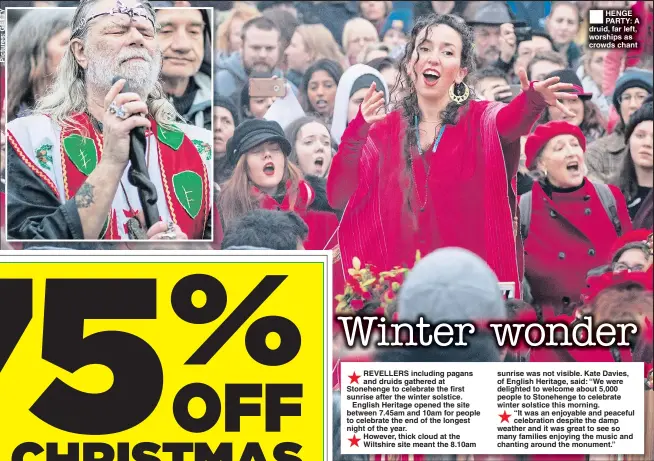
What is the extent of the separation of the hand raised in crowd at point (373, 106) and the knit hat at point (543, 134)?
2.04 feet

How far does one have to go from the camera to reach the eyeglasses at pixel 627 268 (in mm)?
4383

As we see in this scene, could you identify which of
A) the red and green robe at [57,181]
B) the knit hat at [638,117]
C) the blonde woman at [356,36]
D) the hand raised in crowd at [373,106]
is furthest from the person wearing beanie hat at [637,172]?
the red and green robe at [57,181]

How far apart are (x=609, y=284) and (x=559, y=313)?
0.24 metres

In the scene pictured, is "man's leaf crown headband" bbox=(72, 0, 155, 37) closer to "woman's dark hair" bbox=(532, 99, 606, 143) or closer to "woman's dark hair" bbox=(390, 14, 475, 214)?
"woman's dark hair" bbox=(390, 14, 475, 214)

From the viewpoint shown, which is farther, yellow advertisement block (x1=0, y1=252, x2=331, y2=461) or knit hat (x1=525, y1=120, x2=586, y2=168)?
knit hat (x1=525, y1=120, x2=586, y2=168)

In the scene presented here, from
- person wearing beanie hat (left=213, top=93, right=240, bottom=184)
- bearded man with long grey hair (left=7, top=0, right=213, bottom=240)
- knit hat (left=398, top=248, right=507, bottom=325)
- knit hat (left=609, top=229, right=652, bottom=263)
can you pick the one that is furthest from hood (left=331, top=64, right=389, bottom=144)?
knit hat (left=609, top=229, right=652, bottom=263)

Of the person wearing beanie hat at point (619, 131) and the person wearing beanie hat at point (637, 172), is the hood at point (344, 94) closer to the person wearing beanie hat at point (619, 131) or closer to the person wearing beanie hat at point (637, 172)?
the person wearing beanie hat at point (619, 131)

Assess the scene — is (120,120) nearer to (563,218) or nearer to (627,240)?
(563,218)

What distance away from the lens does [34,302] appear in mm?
3920

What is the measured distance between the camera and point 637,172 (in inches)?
173

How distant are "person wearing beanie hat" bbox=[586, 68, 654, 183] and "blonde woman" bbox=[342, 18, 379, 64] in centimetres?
102

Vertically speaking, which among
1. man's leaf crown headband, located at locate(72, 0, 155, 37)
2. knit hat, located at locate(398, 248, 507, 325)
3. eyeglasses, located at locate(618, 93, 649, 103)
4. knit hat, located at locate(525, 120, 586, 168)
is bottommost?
knit hat, located at locate(398, 248, 507, 325)

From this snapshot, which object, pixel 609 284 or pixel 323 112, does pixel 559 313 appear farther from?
pixel 323 112

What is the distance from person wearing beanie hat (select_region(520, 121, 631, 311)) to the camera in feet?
14.3
